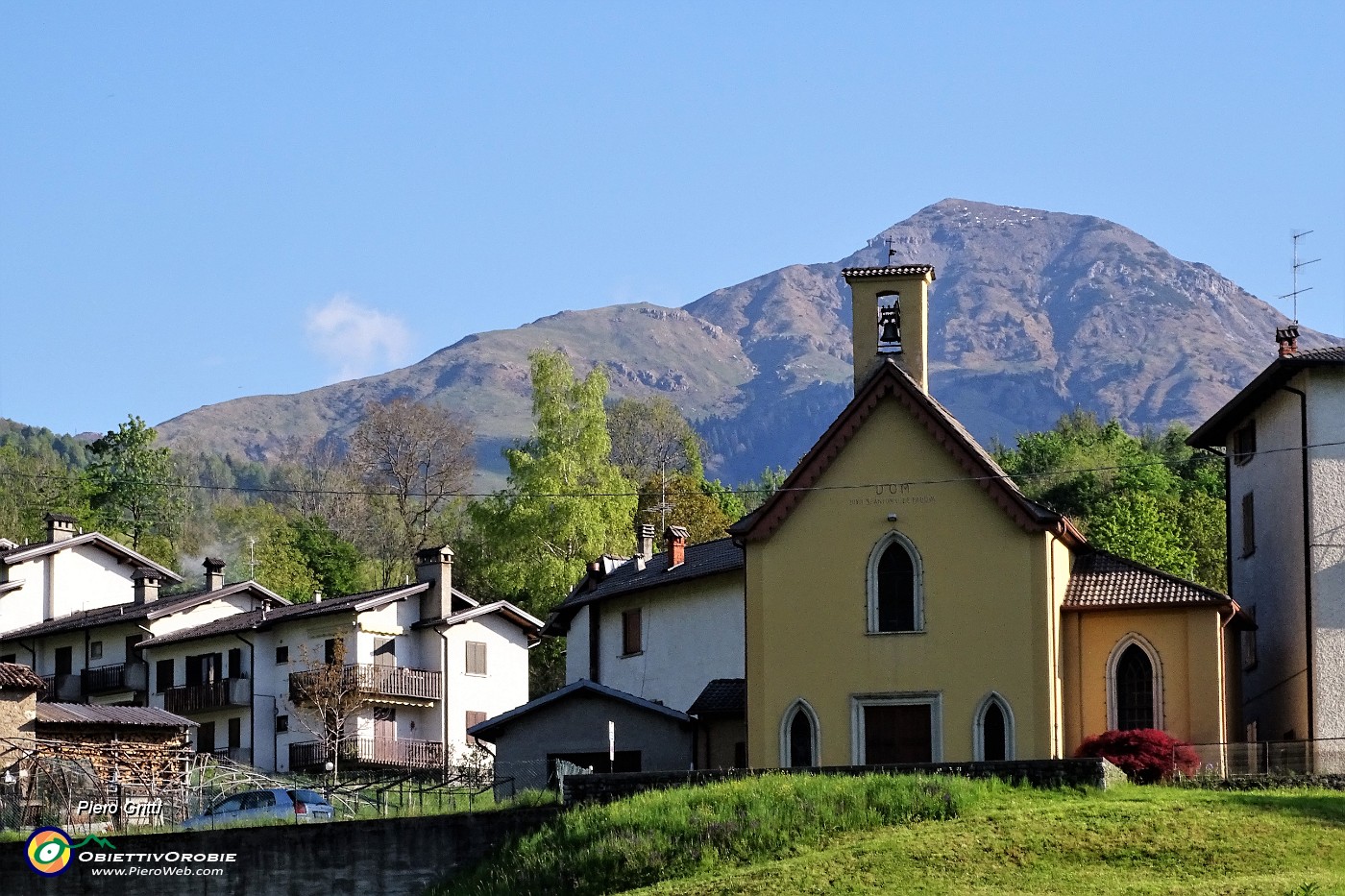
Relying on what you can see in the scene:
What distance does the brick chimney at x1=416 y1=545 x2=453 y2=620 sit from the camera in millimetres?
70688

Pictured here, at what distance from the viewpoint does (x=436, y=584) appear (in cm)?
7100

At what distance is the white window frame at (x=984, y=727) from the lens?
136ft

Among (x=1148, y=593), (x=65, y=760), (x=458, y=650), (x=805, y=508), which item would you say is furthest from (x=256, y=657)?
(x=1148, y=593)

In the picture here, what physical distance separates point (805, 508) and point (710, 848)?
40.3 ft

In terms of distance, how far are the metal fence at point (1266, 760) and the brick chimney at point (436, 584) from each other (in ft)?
119

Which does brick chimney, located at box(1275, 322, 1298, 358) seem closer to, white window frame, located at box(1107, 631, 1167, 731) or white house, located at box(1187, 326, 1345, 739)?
white house, located at box(1187, 326, 1345, 739)

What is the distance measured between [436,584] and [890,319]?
99.2 ft

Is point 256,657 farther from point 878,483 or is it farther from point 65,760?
point 878,483

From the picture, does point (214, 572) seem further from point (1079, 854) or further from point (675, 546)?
point (1079, 854)

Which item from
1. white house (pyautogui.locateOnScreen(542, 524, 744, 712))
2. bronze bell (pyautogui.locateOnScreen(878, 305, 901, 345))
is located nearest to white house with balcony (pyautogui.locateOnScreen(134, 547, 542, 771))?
white house (pyautogui.locateOnScreen(542, 524, 744, 712))

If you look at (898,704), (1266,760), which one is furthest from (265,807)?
(1266,760)

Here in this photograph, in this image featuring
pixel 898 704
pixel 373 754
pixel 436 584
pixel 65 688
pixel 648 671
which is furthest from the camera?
pixel 65 688

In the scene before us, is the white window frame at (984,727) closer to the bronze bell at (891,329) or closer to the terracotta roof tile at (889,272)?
the bronze bell at (891,329)

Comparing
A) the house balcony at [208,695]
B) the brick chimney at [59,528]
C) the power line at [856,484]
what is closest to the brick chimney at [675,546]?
the power line at [856,484]
